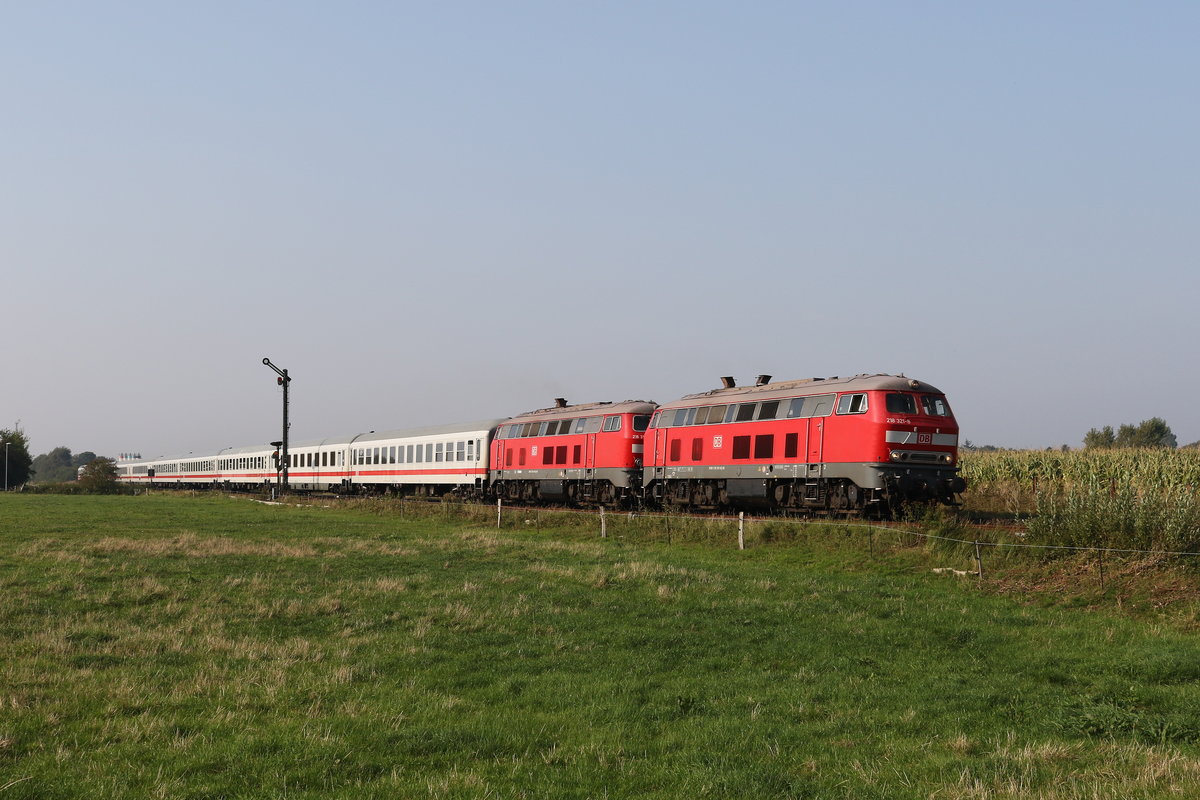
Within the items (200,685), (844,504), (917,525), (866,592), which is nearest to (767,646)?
(866,592)

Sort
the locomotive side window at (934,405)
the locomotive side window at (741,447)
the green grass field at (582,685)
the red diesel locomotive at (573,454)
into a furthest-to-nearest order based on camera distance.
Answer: the red diesel locomotive at (573,454) < the locomotive side window at (741,447) < the locomotive side window at (934,405) < the green grass field at (582,685)

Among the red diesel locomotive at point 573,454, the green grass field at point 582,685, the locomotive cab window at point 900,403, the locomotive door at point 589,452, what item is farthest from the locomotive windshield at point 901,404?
the locomotive door at point 589,452

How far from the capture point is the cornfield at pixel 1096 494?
20.1 metres

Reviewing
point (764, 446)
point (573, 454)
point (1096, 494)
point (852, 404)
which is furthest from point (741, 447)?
point (1096, 494)

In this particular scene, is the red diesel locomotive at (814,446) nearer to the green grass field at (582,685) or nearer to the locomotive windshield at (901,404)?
the locomotive windshield at (901,404)

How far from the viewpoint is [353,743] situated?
10273mm

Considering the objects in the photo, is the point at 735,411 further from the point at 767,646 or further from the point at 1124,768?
the point at 1124,768

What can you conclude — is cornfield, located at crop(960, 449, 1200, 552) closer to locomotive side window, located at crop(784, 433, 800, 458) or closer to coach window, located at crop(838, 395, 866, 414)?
coach window, located at crop(838, 395, 866, 414)

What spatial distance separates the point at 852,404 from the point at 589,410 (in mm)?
16913

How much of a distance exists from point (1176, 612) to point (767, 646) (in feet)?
24.6

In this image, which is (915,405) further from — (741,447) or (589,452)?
(589,452)

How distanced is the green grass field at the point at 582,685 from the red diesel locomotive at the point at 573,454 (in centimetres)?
1619

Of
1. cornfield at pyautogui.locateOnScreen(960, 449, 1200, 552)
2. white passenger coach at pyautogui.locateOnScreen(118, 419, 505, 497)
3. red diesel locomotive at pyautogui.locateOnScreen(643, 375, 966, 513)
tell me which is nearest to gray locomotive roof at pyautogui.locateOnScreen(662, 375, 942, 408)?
red diesel locomotive at pyautogui.locateOnScreen(643, 375, 966, 513)

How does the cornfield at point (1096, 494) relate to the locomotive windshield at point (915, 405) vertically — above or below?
below
